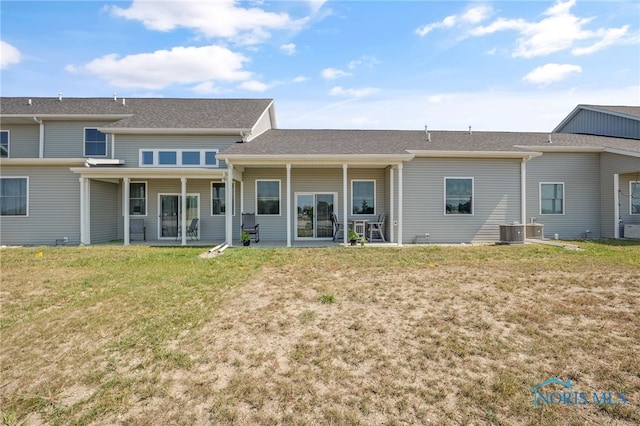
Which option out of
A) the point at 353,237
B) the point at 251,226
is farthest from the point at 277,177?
the point at 353,237

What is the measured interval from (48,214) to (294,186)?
29.0 ft

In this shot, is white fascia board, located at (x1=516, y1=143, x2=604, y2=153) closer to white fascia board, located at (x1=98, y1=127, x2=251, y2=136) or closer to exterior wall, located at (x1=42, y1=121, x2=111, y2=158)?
white fascia board, located at (x1=98, y1=127, x2=251, y2=136)

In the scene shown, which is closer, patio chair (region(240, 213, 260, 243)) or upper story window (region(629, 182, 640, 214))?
patio chair (region(240, 213, 260, 243))

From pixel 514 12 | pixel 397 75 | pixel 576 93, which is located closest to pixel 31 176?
pixel 397 75

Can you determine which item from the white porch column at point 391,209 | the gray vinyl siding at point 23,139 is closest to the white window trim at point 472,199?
the white porch column at point 391,209

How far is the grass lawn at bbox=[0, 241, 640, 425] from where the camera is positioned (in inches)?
102

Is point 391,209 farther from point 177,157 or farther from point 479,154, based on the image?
point 177,157

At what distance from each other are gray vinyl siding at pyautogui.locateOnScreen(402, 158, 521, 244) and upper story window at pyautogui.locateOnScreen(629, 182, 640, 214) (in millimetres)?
4647

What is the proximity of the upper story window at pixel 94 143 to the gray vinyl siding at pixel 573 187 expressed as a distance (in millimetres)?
17481

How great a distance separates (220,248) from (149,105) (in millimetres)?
9242

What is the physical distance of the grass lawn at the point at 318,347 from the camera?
2.59 metres

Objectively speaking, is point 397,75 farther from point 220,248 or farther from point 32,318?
point 32,318

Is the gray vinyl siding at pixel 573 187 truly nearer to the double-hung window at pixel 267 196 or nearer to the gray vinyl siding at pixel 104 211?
the double-hung window at pixel 267 196

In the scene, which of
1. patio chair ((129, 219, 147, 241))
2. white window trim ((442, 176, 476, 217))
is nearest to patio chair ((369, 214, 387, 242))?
white window trim ((442, 176, 476, 217))
